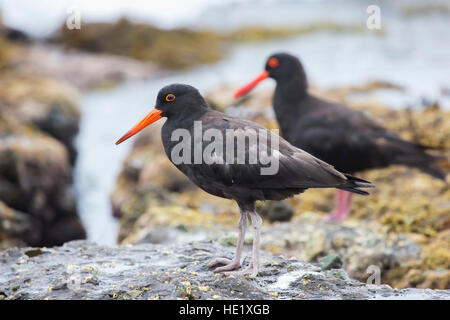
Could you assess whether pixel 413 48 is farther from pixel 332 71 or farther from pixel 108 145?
pixel 108 145

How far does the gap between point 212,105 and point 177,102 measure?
7009 millimetres

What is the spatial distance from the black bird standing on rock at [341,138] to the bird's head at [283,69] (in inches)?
7.3

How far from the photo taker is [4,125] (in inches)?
432

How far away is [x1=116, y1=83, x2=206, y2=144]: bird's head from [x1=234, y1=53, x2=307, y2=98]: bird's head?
140 inches

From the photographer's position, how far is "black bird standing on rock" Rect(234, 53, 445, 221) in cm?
771

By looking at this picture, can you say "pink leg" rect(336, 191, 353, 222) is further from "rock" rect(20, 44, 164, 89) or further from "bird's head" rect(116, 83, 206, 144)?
"rock" rect(20, 44, 164, 89)

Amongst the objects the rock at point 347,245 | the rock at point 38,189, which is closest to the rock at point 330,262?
the rock at point 347,245

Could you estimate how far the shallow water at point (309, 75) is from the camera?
541 inches

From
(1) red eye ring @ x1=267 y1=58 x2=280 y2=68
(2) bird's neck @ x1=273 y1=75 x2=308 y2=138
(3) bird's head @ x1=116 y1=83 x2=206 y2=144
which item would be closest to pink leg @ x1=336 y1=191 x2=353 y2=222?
(2) bird's neck @ x1=273 y1=75 x2=308 y2=138

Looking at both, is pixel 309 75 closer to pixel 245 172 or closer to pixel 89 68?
pixel 89 68

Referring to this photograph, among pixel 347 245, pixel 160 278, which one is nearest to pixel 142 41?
pixel 347 245

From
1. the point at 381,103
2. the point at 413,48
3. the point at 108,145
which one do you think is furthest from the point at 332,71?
the point at 108,145

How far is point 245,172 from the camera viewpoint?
14.4 ft
